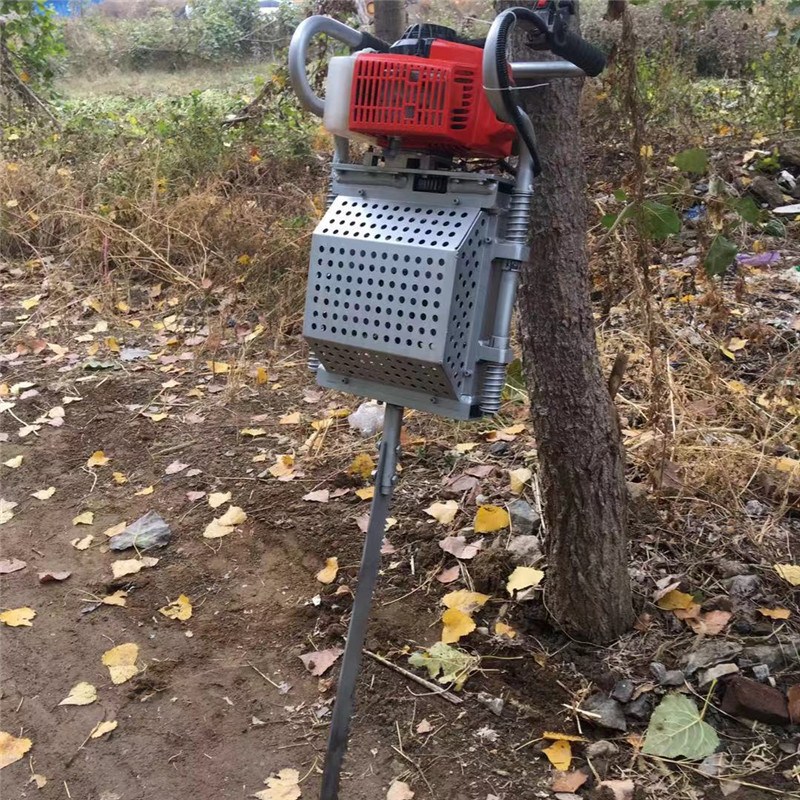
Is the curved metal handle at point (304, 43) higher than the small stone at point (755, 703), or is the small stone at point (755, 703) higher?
the curved metal handle at point (304, 43)

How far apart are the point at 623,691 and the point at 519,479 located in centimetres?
79

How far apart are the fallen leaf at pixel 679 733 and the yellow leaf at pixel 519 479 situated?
827 mm

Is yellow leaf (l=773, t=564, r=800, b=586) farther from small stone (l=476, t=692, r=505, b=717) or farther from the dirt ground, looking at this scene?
small stone (l=476, t=692, r=505, b=717)

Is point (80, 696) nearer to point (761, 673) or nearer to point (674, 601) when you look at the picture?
point (674, 601)

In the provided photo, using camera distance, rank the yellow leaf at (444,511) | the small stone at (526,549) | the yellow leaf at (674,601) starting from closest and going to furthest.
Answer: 1. the yellow leaf at (674,601)
2. the small stone at (526,549)
3. the yellow leaf at (444,511)

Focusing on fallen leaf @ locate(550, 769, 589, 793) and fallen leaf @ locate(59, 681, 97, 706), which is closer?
fallen leaf @ locate(550, 769, 589, 793)

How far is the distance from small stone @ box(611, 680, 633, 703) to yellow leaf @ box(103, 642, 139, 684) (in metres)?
1.23

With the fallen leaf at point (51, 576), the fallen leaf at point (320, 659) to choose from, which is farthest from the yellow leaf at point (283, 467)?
the fallen leaf at point (320, 659)

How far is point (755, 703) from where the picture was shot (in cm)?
174

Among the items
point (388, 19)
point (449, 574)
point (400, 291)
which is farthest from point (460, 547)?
point (388, 19)

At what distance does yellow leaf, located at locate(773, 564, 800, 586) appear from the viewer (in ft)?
6.68

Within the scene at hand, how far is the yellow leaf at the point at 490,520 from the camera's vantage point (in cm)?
230

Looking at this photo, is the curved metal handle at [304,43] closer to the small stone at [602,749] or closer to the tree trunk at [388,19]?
the small stone at [602,749]

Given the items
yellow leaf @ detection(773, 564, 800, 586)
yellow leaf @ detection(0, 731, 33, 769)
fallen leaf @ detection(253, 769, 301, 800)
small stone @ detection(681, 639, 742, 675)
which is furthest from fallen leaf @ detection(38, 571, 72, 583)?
yellow leaf @ detection(773, 564, 800, 586)
